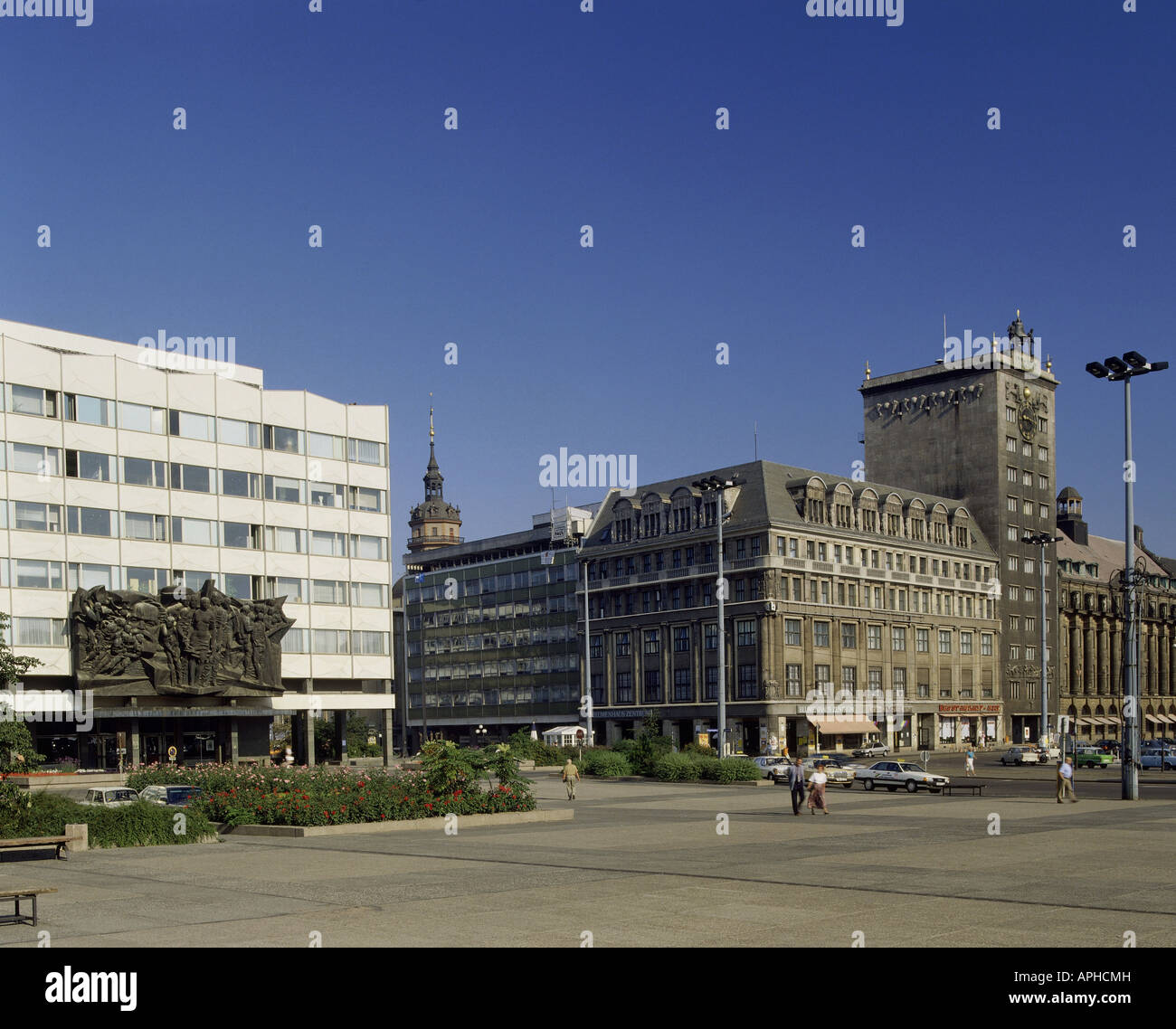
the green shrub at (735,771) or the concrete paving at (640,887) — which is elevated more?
the concrete paving at (640,887)

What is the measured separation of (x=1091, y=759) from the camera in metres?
79.9

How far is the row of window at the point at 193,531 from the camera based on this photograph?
66875 mm

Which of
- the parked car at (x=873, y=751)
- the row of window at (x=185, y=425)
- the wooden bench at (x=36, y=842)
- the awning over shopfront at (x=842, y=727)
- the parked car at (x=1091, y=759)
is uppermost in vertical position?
the row of window at (x=185, y=425)

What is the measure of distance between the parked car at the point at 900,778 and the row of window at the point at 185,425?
39.8 metres

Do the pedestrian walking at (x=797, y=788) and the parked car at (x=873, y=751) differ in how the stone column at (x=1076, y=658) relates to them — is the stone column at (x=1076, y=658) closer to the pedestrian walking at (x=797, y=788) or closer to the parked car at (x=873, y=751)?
the parked car at (x=873, y=751)

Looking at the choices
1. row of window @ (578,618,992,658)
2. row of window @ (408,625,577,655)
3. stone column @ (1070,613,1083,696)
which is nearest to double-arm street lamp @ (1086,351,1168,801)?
Answer: row of window @ (578,618,992,658)

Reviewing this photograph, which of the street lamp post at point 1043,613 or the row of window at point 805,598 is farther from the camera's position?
the row of window at point 805,598

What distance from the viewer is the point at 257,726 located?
7919 cm

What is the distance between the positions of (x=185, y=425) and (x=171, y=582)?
8.87 meters

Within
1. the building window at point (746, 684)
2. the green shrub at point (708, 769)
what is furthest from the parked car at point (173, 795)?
the building window at point (746, 684)

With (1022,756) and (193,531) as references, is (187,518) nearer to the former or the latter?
(193,531)
